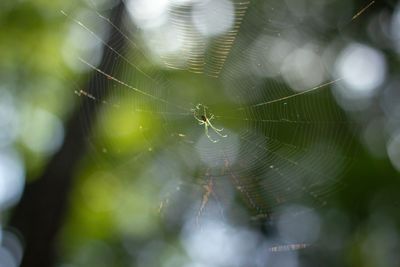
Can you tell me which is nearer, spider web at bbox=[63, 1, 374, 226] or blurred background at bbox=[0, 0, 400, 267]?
spider web at bbox=[63, 1, 374, 226]

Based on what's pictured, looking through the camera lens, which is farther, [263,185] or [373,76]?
[373,76]

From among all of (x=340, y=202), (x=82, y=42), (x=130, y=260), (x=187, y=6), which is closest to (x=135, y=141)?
(x=82, y=42)

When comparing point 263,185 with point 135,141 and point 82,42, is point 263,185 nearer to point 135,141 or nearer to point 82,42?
point 135,141

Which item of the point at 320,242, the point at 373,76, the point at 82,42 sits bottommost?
the point at 320,242

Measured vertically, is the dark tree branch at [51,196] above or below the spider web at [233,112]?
below

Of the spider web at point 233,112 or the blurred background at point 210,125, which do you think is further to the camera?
the blurred background at point 210,125

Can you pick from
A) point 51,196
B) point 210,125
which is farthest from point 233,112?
point 51,196
